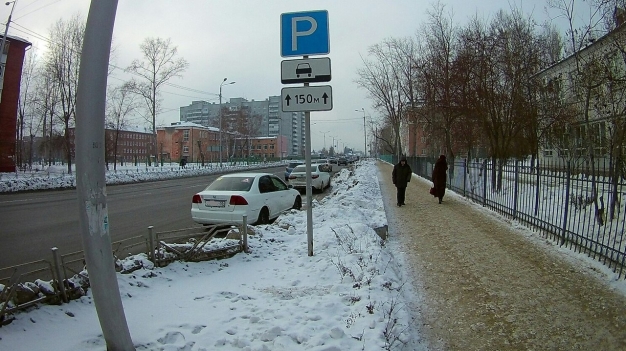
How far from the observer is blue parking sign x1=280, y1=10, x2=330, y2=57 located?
18.7 ft

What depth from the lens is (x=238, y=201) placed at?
8625 mm

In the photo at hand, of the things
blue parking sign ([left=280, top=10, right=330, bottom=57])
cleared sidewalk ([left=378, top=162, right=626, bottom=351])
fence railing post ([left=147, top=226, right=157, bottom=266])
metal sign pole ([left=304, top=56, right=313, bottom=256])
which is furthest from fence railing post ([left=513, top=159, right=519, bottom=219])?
fence railing post ([left=147, top=226, right=157, bottom=266])

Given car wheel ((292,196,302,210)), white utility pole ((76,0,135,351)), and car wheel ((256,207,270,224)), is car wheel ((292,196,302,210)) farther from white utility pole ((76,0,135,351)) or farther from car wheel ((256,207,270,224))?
white utility pole ((76,0,135,351))

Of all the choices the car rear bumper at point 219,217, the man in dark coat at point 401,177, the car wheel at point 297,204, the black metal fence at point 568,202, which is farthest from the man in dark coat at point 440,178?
the car rear bumper at point 219,217

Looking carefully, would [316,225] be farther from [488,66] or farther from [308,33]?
[488,66]

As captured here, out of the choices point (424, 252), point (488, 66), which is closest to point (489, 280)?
point (424, 252)

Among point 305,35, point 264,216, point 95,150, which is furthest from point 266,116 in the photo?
point 95,150

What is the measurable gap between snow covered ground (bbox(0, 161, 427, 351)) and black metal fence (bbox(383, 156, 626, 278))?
120 inches

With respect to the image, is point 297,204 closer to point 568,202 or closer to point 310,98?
point 310,98

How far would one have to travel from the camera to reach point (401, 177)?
12.5 m

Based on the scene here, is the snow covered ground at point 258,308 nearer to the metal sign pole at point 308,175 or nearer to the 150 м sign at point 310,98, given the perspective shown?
the metal sign pole at point 308,175

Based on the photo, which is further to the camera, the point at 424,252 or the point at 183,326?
the point at 424,252

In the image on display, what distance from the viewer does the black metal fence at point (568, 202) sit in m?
5.88

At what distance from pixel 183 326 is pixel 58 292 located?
4.30 ft
